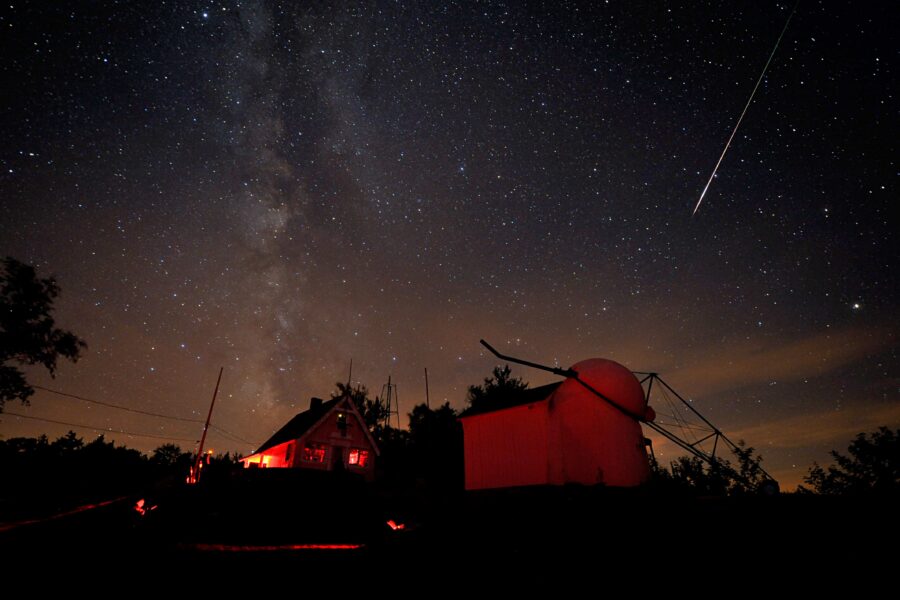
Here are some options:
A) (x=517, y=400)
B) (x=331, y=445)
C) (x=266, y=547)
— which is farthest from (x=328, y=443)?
(x=266, y=547)

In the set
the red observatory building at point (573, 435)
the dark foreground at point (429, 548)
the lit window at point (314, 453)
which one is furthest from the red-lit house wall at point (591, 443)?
the lit window at point (314, 453)

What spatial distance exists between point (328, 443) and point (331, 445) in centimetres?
29

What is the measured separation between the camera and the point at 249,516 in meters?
7.10

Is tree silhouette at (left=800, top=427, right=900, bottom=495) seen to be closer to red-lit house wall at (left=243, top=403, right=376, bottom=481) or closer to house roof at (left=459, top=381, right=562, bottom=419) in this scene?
house roof at (left=459, top=381, right=562, bottom=419)

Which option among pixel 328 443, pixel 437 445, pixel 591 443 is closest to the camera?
pixel 591 443

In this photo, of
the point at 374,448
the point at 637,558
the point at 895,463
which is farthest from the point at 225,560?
the point at 895,463

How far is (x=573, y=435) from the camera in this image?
16953 mm

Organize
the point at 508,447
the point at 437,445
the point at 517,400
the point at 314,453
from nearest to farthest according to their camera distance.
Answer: the point at 508,447 < the point at 517,400 < the point at 314,453 < the point at 437,445

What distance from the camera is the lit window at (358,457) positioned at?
32.0m

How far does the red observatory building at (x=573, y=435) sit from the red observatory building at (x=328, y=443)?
16246mm

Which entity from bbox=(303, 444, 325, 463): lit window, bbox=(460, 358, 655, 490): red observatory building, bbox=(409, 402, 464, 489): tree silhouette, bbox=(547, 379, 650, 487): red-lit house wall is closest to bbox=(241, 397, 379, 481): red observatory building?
bbox=(303, 444, 325, 463): lit window

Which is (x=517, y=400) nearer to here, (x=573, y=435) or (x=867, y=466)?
(x=573, y=435)

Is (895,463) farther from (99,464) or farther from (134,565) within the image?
(99,464)

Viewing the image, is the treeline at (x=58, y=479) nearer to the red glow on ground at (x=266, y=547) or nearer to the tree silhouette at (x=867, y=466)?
the red glow on ground at (x=266, y=547)
